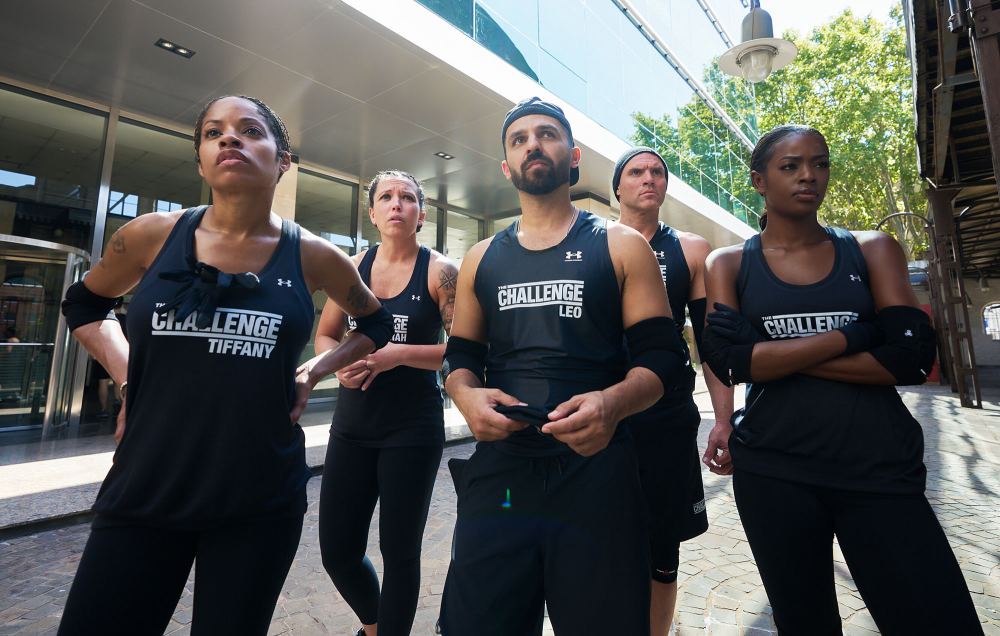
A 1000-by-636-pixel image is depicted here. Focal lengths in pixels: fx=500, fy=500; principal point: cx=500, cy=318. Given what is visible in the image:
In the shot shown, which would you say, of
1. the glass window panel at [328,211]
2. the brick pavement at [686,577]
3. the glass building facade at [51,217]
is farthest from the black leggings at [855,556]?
the glass window panel at [328,211]

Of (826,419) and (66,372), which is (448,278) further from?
(66,372)

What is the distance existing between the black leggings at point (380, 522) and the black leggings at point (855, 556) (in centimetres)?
141

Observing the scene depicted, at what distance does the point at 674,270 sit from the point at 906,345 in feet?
3.76

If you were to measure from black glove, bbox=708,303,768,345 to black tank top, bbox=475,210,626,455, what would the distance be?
0.54 meters

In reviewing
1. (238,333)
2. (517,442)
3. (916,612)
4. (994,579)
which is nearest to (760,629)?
(916,612)

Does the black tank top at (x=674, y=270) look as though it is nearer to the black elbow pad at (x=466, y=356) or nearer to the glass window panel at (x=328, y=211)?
the black elbow pad at (x=466, y=356)

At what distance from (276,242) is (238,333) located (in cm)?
44

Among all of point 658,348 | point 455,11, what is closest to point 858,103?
point 455,11

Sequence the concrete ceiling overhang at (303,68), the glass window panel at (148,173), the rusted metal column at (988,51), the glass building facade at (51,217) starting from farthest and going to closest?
the glass window panel at (148,173) < the glass building facade at (51,217) < the concrete ceiling overhang at (303,68) < the rusted metal column at (988,51)

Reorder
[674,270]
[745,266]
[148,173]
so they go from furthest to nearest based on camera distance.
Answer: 1. [148,173]
2. [674,270]
3. [745,266]

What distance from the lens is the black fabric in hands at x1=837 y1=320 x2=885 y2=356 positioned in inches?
69.3

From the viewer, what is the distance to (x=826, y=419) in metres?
1.78

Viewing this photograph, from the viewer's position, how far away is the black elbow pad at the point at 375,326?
2.22 m

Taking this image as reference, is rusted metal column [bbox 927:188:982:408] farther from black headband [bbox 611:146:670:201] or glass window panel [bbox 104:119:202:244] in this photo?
glass window panel [bbox 104:119:202:244]
